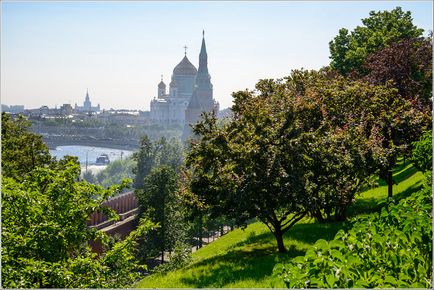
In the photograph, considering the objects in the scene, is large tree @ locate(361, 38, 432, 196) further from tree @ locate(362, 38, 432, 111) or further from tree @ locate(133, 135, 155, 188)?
tree @ locate(133, 135, 155, 188)

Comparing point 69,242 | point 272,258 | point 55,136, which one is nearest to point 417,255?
point 69,242

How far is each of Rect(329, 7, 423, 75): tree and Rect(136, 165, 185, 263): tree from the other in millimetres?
16335

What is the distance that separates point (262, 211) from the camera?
14.7 meters

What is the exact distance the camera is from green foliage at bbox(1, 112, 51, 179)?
27.5 metres

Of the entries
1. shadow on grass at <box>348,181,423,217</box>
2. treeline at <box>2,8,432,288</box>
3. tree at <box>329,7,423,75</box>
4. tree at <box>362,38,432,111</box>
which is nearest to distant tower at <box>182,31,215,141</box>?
tree at <box>329,7,423,75</box>

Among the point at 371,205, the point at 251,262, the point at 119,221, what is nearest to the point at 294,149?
the point at 251,262

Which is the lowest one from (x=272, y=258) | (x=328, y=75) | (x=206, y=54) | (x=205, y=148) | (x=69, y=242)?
(x=272, y=258)

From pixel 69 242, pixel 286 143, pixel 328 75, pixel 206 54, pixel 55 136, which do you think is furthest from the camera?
pixel 206 54

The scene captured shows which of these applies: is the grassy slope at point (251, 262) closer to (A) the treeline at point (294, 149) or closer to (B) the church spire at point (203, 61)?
(A) the treeline at point (294, 149)

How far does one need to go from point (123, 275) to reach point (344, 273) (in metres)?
8.70

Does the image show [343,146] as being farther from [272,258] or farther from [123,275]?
[123,275]

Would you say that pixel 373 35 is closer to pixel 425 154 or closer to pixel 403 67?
pixel 403 67

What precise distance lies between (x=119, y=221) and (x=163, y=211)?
57.2 feet

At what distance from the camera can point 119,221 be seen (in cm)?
5547
